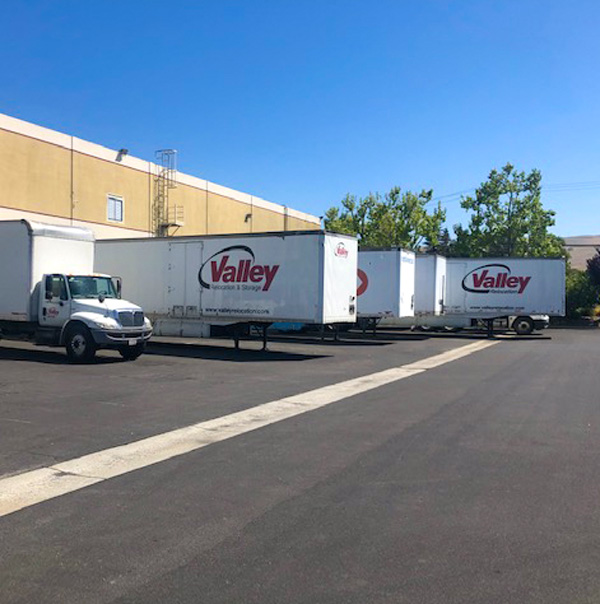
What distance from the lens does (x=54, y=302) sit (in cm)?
1725

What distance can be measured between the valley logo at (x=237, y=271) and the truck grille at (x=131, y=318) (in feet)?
12.4

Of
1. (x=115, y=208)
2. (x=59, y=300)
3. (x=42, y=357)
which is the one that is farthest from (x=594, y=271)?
(x=42, y=357)

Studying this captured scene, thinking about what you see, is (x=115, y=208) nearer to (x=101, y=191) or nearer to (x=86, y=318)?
(x=101, y=191)

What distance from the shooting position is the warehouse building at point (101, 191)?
86.4ft

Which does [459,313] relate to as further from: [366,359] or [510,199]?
[510,199]

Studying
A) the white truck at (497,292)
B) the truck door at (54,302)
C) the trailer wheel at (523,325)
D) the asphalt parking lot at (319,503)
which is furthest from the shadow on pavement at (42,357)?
the trailer wheel at (523,325)

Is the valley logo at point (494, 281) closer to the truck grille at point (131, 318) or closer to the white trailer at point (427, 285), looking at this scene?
the white trailer at point (427, 285)

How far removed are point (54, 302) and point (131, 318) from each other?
88.7 inches

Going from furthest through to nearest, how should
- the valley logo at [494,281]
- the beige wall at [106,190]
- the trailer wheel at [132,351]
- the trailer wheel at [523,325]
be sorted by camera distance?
1. the trailer wheel at [523,325]
2. the valley logo at [494,281]
3. the beige wall at [106,190]
4. the trailer wheel at [132,351]

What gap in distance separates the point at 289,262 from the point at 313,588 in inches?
609

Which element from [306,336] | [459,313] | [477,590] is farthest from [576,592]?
[459,313]

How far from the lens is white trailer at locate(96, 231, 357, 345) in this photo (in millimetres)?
18875

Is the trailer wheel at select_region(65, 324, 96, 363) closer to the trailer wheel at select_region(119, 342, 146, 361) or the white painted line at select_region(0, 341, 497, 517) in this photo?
the trailer wheel at select_region(119, 342, 146, 361)

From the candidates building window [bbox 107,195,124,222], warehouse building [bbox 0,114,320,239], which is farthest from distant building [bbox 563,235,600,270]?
building window [bbox 107,195,124,222]
